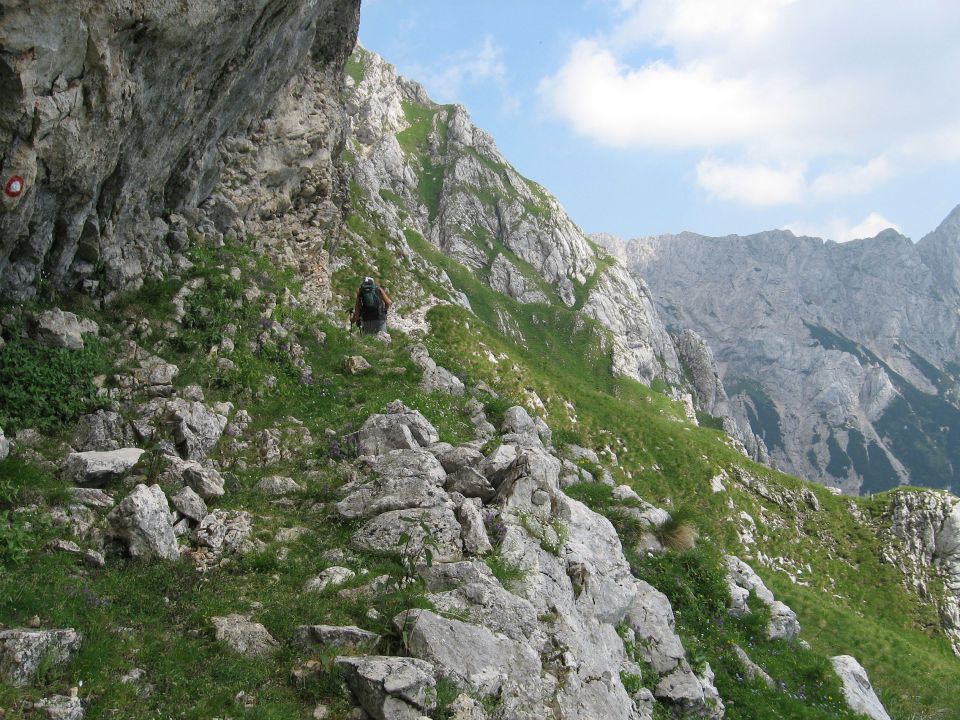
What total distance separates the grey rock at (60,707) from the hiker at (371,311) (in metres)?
18.0

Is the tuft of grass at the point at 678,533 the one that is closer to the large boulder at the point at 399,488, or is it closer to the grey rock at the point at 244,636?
the large boulder at the point at 399,488

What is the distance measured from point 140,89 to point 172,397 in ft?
20.5

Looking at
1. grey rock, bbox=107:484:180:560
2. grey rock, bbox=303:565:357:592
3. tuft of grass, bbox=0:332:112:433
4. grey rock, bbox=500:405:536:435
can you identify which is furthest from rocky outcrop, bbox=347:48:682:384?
grey rock, bbox=303:565:357:592

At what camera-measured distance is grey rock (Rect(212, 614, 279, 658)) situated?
288 inches

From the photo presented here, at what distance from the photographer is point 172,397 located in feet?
42.7

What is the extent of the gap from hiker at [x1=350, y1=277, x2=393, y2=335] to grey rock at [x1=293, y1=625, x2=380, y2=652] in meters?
16.2

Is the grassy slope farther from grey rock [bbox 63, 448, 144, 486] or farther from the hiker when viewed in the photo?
grey rock [bbox 63, 448, 144, 486]

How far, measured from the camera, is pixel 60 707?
554 centimetres

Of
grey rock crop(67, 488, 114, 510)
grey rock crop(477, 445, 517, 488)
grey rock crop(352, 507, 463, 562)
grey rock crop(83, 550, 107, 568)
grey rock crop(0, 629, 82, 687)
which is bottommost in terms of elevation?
grey rock crop(0, 629, 82, 687)

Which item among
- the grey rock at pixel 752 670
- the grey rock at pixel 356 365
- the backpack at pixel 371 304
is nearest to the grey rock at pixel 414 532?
the grey rock at pixel 752 670

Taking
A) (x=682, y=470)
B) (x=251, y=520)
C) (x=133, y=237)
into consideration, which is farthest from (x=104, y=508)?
(x=682, y=470)

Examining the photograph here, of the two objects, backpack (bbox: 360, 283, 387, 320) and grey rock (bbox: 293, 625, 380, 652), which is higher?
backpack (bbox: 360, 283, 387, 320)

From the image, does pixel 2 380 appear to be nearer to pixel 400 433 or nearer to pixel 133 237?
pixel 133 237

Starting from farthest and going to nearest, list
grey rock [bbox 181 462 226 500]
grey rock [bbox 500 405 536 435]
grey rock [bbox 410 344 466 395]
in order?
grey rock [bbox 410 344 466 395], grey rock [bbox 500 405 536 435], grey rock [bbox 181 462 226 500]
